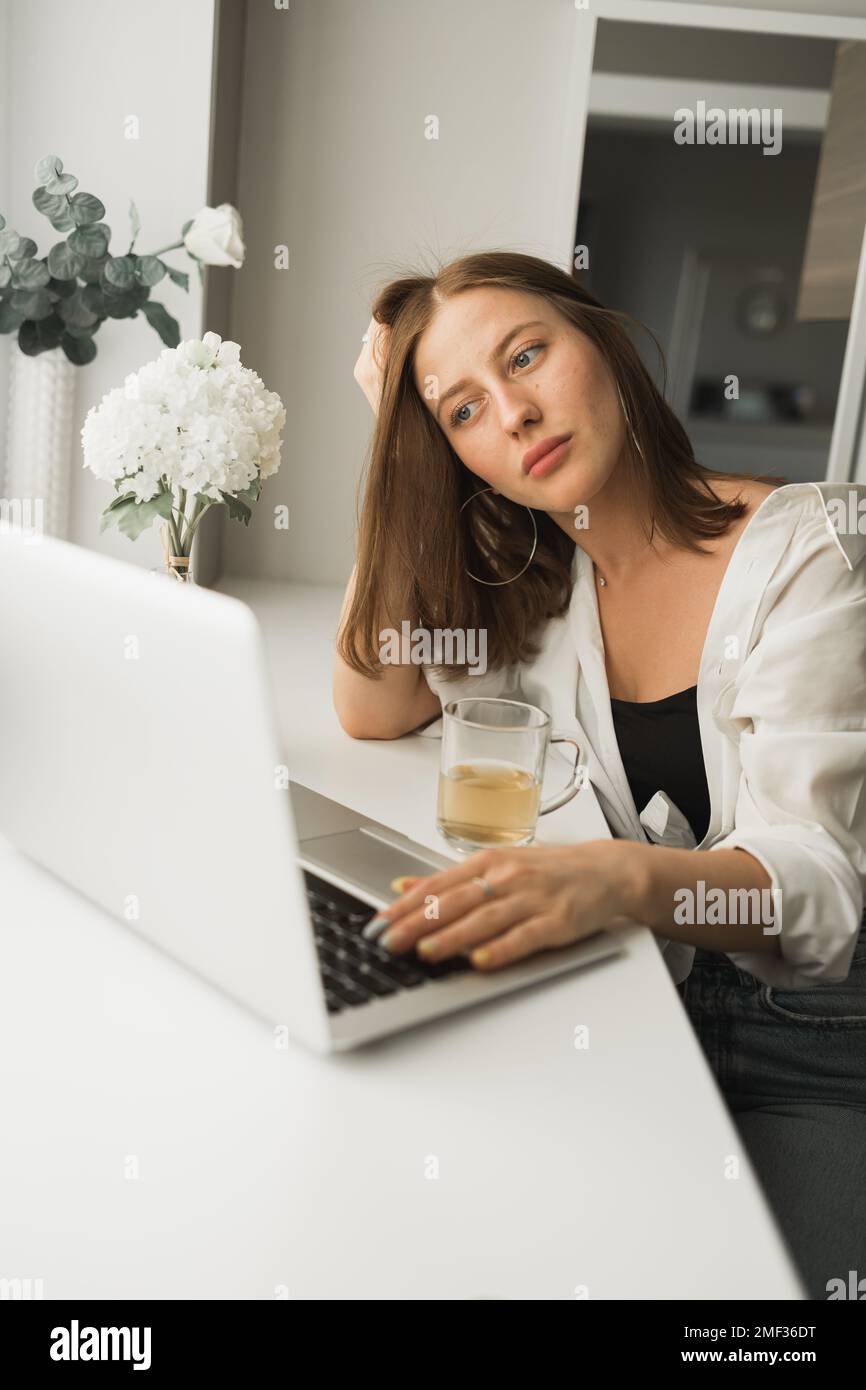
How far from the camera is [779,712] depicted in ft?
3.18

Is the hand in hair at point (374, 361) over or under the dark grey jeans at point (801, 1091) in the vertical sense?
over

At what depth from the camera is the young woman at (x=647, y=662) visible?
807mm

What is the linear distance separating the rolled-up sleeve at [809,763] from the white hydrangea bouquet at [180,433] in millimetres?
523

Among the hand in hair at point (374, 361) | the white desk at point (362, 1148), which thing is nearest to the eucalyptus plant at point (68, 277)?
the hand in hair at point (374, 361)

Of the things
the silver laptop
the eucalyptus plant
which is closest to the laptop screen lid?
the silver laptop

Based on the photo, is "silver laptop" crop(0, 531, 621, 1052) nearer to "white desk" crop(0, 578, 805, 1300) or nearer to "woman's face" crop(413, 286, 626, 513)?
"white desk" crop(0, 578, 805, 1300)

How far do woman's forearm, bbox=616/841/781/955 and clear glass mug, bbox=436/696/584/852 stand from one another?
0.11 meters

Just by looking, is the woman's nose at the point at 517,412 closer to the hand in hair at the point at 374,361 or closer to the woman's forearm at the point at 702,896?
the hand in hair at the point at 374,361

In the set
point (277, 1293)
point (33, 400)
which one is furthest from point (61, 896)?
point (33, 400)

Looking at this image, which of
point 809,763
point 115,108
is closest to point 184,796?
point 809,763

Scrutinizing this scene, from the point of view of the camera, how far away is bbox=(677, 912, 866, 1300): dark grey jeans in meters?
0.80

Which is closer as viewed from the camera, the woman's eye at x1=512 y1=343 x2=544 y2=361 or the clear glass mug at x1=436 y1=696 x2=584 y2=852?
the clear glass mug at x1=436 y1=696 x2=584 y2=852

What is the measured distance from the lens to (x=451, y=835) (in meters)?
0.91

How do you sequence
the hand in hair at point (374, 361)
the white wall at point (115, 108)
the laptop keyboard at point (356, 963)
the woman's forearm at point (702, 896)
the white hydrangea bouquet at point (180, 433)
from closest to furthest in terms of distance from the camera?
1. the laptop keyboard at point (356, 963)
2. the woman's forearm at point (702, 896)
3. the white hydrangea bouquet at point (180, 433)
4. the hand in hair at point (374, 361)
5. the white wall at point (115, 108)
